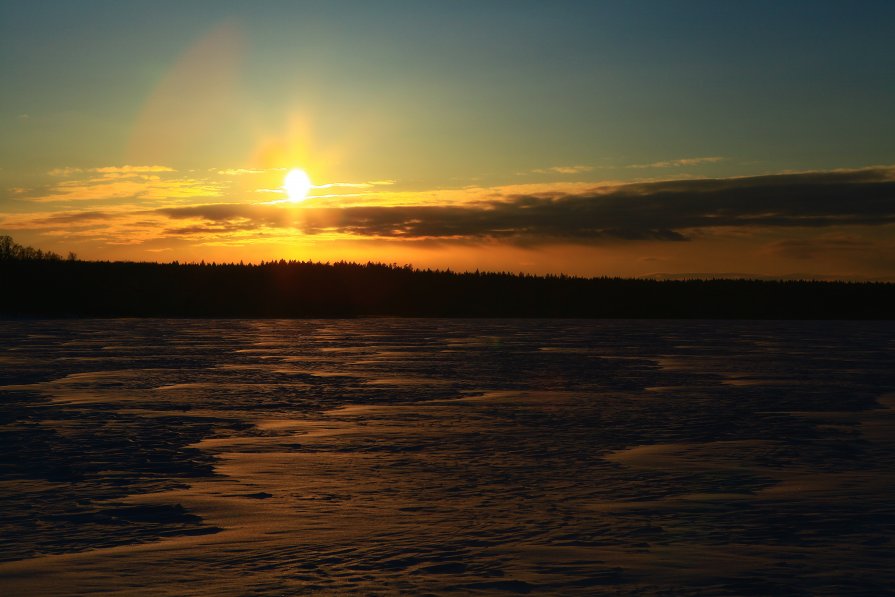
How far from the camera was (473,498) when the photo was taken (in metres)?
7.46

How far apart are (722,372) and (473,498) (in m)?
12.9

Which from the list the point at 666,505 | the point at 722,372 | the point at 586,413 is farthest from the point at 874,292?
the point at 666,505

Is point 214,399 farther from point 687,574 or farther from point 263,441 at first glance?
point 687,574

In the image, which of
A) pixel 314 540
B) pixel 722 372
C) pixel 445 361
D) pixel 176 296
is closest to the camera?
pixel 314 540

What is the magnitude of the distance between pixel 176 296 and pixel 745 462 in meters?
63.6

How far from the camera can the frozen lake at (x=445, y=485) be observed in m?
5.53

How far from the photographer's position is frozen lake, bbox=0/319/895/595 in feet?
18.1

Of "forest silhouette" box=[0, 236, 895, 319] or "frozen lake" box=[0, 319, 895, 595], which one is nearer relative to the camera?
"frozen lake" box=[0, 319, 895, 595]

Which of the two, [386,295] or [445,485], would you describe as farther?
[386,295]

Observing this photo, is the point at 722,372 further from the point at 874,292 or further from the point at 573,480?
the point at 874,292

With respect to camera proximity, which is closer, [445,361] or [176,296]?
[445,361]

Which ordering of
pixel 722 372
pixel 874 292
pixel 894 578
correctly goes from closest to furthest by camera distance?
pixel 894 578
pixel 722 372
pixel 874 292

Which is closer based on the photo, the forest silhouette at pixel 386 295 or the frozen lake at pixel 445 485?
the frozen lake at pixel 445 485

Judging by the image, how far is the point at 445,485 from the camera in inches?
313
